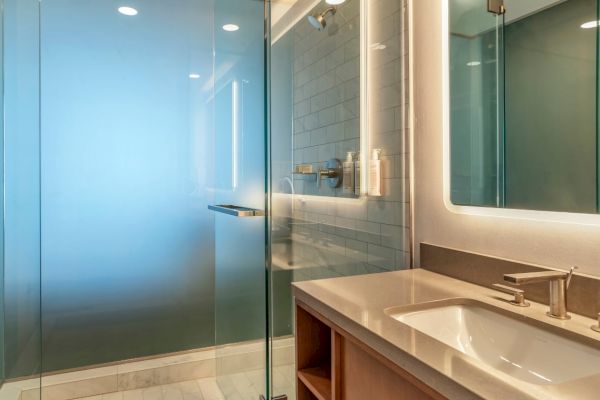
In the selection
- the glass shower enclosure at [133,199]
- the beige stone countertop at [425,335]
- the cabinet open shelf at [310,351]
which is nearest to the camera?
the beige stone countertop at [425,335]

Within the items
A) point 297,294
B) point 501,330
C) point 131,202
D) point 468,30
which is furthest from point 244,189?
point 501,330

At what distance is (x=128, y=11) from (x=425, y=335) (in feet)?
7.36

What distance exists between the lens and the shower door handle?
1881 mm

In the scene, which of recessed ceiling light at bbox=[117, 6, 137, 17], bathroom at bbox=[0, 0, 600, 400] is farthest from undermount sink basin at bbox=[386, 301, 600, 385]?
recessed ceiling light at bbox=[117, 6, 137, 17]

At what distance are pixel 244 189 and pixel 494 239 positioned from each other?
1.21 m

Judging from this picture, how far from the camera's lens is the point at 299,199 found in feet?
6.46

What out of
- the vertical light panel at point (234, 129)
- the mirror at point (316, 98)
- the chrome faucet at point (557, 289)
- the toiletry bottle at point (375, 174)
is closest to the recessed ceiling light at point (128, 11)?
the vertical light panel at point (234, 129)

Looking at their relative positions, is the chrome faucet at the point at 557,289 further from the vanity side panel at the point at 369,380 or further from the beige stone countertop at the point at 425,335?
the vanity side panel at the point at 369,380

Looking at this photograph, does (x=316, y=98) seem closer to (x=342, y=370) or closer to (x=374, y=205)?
(x=374, y=205)

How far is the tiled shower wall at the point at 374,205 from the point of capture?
1.65m

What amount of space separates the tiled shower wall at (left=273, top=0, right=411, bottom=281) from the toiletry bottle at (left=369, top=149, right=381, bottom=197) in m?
0.03

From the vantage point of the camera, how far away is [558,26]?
109 centimetres

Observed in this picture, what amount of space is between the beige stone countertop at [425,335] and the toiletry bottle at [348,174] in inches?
20.9

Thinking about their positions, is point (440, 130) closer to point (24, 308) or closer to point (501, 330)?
point (501, 330)
